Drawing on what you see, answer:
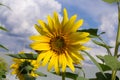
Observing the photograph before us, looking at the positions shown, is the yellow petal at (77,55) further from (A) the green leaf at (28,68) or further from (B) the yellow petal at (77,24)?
(A) the green leaf at (28,68)

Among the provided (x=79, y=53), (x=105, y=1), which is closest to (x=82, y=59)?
(x=79, y=53)

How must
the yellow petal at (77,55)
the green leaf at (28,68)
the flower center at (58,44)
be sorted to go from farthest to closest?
the green leaf at (28,68), the flower center at (58,44), the yellow petal at (77,55)

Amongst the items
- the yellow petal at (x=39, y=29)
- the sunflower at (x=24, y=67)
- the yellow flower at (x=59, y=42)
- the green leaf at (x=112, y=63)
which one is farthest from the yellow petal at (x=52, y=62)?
the sunflower at (x=24, y=67)

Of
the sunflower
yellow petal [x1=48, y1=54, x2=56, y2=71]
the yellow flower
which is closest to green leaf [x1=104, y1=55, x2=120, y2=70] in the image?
the yellow flower

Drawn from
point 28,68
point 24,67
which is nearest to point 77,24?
point 28,68

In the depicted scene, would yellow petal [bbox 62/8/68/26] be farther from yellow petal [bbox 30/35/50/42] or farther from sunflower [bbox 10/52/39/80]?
sunflower [bbox 10/52/39/80]

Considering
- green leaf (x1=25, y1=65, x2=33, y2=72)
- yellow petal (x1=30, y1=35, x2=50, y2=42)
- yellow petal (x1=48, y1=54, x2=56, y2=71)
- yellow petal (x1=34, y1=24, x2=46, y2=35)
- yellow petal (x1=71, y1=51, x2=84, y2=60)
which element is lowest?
green leaf (x1=25, y1=65, x2=33, y2=72)

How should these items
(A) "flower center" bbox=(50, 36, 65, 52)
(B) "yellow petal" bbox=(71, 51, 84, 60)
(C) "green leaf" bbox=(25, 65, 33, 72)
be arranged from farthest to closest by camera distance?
1. (C) "green leaf" bbox=(25, 65, 33, 72)
2. (A) "flower center" bbox=(50, 36, 65, 52)
3. (B) "yellow petal" bbox=(71, 51, 84, 60)

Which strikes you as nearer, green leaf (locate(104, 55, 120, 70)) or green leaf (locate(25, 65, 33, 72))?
green leaf (locate(104, 55, 120, 70))

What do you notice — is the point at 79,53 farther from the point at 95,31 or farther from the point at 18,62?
the point at 18,62
